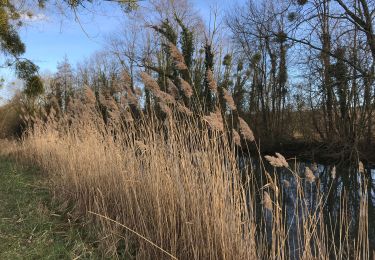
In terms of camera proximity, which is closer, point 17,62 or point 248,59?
point 17,62

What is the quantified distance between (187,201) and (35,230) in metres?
1.82

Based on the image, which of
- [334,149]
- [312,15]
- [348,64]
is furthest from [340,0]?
[334,149]

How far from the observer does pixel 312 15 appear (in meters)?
12.5

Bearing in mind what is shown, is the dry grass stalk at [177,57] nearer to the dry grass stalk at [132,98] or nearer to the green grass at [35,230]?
the dry grass stalk at [132,98]

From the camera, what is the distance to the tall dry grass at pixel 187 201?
8.84 ft

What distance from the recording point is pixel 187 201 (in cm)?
325

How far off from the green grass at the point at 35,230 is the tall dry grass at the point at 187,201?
0.76 feet

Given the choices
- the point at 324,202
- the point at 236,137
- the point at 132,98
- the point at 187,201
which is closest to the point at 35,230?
the point at 132,98

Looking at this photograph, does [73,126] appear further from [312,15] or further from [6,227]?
[312,15]

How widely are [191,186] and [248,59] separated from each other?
19320mm

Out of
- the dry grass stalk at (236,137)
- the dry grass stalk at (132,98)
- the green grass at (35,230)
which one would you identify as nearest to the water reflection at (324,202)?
the dry grass stalk at (236,137)

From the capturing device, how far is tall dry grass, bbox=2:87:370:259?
2694mm

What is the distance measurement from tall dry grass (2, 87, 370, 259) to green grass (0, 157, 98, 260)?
0.23 meters

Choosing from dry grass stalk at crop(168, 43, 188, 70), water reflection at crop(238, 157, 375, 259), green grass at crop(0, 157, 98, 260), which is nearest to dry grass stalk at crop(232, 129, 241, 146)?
dry grass stalk at crop(168, 43, 188, 70)
